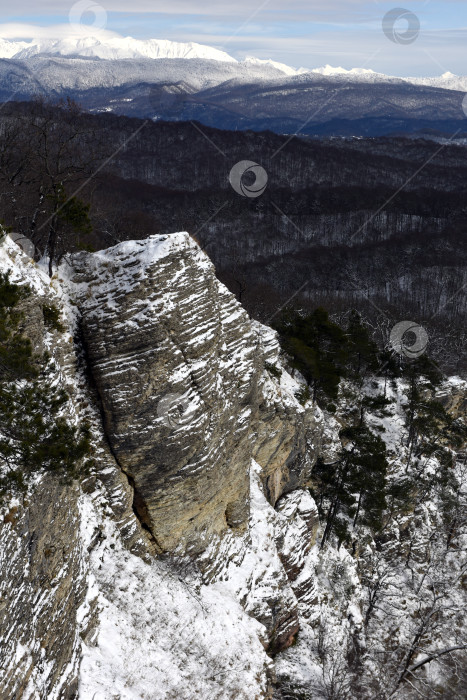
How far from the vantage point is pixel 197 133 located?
7028 inches

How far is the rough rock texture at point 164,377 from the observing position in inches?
618

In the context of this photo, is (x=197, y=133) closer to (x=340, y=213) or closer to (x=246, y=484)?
(x=340, y=213)
